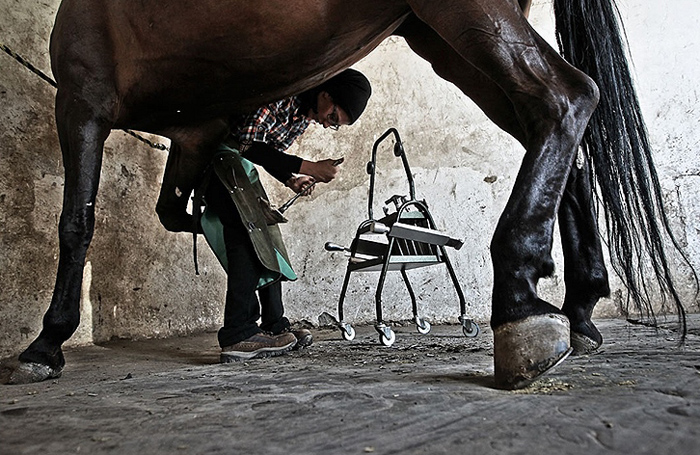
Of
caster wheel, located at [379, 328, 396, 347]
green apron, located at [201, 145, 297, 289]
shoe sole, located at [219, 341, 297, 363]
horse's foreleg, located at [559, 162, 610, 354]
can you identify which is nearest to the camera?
horse's foreleg, located at [559, 162, 610, 354]

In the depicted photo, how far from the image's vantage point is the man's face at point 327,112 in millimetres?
2098

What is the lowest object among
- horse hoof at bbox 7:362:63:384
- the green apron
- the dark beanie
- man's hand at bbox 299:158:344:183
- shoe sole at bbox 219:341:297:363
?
horse hoof at bbox 7:362:63:384

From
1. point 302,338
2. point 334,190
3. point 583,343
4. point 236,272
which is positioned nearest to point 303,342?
point 302,338

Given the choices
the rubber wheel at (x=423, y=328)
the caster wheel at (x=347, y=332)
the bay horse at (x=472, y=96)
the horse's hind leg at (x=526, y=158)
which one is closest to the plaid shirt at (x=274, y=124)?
the bay horse at (x=472, y=96)

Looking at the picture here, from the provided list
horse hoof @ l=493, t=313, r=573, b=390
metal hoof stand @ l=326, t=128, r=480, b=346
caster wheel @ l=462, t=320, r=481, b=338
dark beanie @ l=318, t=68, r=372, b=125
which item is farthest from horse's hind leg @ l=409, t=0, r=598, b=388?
caster wheel @ l=462, t=320, r=481, b=338

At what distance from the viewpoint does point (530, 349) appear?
90 cm

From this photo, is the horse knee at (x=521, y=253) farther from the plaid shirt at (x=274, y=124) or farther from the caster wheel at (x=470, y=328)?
the caster wheel at (x=470, y=328)

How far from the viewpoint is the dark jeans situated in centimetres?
178

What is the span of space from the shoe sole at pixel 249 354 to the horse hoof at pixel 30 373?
49 cm

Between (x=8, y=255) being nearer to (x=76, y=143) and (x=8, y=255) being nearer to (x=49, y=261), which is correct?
(x=49, y=261)

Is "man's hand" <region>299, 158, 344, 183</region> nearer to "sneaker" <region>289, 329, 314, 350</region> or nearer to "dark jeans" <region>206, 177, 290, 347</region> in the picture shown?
"dark jeans" <region>206, 177, 290, 347</region>

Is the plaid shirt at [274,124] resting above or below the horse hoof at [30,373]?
above

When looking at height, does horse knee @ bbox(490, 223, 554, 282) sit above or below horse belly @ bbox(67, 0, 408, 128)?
below

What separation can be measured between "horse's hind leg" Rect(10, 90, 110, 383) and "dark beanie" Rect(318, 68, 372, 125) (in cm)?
85
